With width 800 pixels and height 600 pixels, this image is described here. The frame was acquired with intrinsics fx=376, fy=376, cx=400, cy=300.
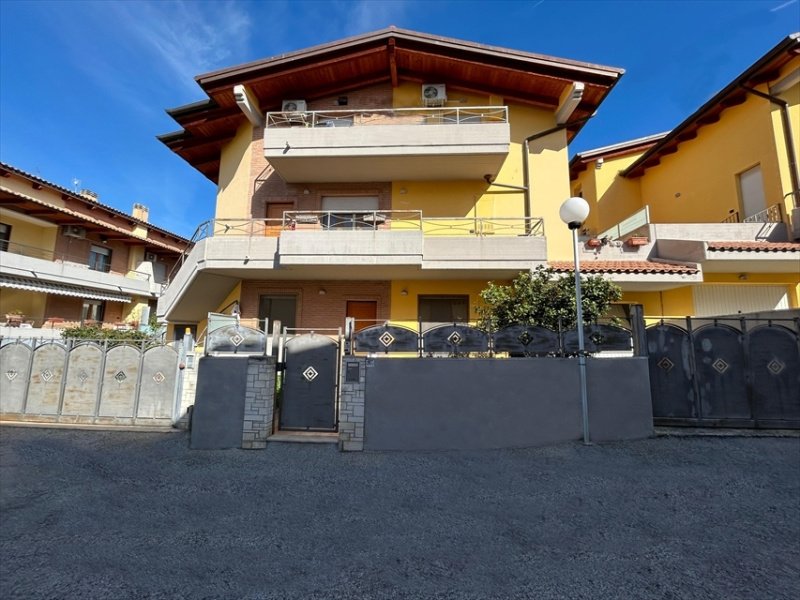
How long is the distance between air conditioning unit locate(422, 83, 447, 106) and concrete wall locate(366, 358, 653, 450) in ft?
36.4

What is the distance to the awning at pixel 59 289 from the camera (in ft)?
59.4

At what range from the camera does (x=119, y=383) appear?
363 inches

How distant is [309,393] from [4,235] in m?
23.2

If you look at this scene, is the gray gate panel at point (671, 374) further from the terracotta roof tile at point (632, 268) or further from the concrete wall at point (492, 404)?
the terracotta roof tile at point (632, 268)

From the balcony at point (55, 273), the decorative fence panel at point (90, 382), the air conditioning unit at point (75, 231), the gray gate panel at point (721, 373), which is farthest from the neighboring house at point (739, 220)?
the air conditioning unit at point (75, 231)

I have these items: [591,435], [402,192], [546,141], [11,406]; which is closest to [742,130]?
[546,141]

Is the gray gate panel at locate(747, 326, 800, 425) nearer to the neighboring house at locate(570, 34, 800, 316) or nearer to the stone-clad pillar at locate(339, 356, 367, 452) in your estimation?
the neighboring house at locate(570, 34, 800, 316)

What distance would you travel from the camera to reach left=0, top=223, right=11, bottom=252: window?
64.3ft

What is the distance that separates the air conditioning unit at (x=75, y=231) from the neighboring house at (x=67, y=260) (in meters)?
0.04

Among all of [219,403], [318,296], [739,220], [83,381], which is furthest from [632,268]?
[83,381]

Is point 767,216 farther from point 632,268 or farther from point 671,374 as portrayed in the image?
point 671,374

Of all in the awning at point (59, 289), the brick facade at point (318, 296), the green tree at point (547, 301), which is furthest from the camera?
the awning at point (59, 289)

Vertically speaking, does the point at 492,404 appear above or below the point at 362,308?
below

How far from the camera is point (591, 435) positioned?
6.80 metres
